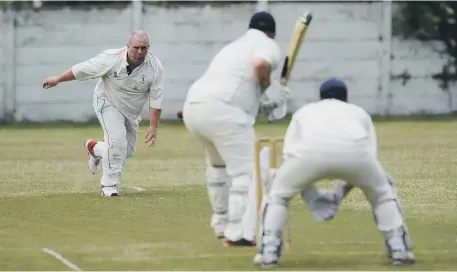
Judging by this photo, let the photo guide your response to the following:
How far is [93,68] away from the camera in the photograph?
14203 mm

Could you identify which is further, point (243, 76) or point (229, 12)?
point (229, 12)

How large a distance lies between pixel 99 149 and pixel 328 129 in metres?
6.17

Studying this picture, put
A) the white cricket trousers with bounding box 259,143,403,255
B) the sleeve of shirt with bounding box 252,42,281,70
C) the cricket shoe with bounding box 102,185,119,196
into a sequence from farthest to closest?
1. the cricket shoe with bounding box 102,185,119,196
2. the sleeve of shirt with bounding box 252,42,281,70
3. the white cricket trousers with bounding box 259,143,403,255

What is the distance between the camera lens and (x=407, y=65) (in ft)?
95.4

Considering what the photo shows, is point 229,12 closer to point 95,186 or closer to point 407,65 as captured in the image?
point 407,65

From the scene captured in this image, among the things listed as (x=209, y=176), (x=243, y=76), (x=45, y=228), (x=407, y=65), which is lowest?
(x=407, y=65)

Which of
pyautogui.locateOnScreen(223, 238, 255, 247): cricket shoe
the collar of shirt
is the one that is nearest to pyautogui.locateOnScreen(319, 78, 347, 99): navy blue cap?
the collar of shirt

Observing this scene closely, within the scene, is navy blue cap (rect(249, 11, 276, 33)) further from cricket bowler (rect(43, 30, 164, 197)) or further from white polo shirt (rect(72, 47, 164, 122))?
white polo shirt (rect(72, 47, 164, 122))

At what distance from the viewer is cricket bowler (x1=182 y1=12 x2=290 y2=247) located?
9.88 m

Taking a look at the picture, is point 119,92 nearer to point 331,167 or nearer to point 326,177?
point 326,177

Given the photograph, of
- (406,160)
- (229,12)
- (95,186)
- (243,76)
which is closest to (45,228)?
(243,76)

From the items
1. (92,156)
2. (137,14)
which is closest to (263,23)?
(92,156)

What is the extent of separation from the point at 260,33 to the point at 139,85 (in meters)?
4.39

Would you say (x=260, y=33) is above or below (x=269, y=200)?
above
